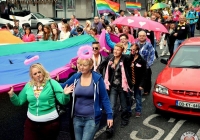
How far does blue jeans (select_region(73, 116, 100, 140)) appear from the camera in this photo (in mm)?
3654

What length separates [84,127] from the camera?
12.2ft

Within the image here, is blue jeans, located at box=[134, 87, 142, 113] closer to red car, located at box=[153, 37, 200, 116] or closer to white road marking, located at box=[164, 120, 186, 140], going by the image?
red car, located at box=[153, 37, 200, 116]

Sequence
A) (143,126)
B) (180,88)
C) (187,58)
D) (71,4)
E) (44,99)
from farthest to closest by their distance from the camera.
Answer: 1. (71,4)
2. (187,58)
3. (143,126)
4. (180,88)
5. (44,99)

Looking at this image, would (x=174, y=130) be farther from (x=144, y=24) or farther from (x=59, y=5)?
(x=59, y=5)

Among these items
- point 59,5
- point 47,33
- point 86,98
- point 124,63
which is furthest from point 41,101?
point 59,5

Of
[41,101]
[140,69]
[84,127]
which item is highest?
[140,69]

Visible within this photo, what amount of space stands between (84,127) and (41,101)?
25.9 inches

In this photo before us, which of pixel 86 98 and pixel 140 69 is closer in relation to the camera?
pixel 86 98

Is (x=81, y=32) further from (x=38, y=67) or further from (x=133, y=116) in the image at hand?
(x=38, y=67)

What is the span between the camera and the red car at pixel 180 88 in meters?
5.55

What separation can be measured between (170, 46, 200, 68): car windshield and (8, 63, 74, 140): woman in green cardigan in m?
3.79

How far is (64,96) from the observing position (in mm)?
3604

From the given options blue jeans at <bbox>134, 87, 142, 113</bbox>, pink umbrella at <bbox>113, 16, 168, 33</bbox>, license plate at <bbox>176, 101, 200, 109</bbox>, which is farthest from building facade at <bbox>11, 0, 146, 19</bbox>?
license plate at <bbox>176, 101, 200, 109</bbox>

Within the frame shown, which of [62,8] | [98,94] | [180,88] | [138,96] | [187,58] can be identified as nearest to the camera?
[98,94]
